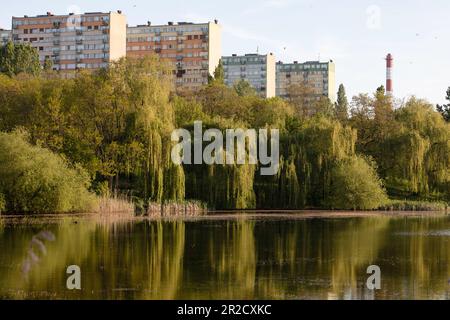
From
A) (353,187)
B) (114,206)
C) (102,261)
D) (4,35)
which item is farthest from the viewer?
(4,35)

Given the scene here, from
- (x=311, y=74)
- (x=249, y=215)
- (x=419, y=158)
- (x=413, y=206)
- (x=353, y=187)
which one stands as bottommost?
(x=249, y=215)

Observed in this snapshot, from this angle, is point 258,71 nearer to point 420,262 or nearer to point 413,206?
point 413,206

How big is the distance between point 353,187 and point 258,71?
3727 inches

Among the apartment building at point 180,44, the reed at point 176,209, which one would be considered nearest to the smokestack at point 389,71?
the apartment building at point 180,44

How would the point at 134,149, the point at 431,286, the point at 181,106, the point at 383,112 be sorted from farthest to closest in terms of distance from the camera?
the point at 383,112, the point at 181,106, the point at 134,149, the point at 431,286

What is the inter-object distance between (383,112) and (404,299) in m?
50.4

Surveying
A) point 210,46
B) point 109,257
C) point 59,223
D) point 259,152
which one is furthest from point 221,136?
point 210,46

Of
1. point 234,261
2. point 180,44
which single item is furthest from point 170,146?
point 180,44

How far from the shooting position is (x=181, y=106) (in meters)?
63.5

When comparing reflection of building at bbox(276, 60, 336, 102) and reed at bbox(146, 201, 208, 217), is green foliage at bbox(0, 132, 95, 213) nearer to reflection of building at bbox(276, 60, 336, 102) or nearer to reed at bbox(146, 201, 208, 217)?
reed at bbox(146, 201, 208, 217)

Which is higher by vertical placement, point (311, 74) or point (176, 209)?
point (311, 74)

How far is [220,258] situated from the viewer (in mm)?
27359

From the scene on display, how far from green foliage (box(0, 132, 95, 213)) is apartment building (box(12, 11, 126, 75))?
218 feet
